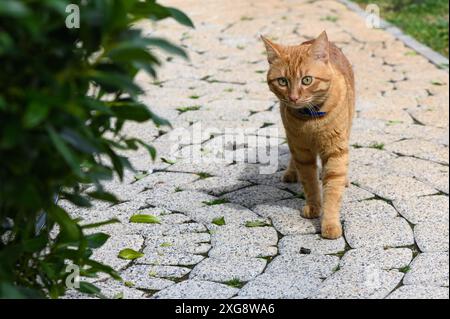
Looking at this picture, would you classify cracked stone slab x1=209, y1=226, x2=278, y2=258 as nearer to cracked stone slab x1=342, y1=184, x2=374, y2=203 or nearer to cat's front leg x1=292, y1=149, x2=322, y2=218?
cat's front leg x1=292, y1=149, x2=322, y2=218

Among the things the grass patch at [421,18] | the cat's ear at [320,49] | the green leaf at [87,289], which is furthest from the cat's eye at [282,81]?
the grass patch at [421,18]

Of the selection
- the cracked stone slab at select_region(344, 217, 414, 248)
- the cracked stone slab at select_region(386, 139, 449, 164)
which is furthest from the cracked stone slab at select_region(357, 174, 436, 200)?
the cracked stone slab at select_region(386, 139, 449, 164)

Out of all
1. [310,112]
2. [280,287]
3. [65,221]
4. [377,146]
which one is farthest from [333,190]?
[65,221]

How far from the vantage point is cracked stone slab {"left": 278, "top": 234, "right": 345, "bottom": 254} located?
430 cm

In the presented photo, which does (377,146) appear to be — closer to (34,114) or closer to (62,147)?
(62,147)

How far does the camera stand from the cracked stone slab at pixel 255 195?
5.00 metres

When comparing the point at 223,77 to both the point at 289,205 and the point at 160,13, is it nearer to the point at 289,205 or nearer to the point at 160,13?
the point at 289,205

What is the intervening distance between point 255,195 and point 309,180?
48 cm

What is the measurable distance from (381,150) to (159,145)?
1690 millimetres

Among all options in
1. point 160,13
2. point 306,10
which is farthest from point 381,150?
point 306,10

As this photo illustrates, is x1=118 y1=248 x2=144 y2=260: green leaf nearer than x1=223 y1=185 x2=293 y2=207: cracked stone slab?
Yes

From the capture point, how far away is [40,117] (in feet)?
6.96

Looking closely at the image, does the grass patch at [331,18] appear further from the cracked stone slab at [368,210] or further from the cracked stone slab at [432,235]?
the cracked stone slab at [432,235]

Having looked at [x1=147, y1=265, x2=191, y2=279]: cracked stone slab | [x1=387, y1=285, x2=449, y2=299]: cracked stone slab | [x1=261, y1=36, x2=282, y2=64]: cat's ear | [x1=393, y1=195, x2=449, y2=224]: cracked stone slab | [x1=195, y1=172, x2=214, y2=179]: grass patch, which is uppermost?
[x1=261, y1=36, x2=282, y2=64]: cat's ear
